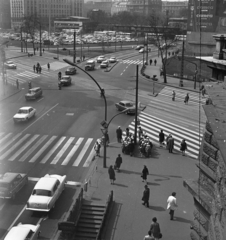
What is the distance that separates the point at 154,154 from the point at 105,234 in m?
8.60

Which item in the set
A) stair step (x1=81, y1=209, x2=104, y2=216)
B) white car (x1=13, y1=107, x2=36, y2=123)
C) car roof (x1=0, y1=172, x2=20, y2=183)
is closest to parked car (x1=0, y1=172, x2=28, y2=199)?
car roof (x1=0, y1=172, x2=20, y2=183)

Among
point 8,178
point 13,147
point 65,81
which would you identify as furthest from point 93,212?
point 65,81

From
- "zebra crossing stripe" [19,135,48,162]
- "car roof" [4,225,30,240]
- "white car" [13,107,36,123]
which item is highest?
"car roof" [4,225,30,240]

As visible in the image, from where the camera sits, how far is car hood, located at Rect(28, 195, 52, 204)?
13523 mm

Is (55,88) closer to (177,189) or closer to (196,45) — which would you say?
(177,189)

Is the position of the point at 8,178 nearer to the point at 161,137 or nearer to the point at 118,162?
the point at 118,162

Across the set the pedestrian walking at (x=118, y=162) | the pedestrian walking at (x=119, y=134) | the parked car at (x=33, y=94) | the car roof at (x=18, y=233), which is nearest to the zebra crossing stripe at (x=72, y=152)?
the pedestrian walking at (x=119, y=134)

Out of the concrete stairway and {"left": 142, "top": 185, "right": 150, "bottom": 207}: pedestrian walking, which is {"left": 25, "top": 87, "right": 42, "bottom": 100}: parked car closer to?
the concrete stairway

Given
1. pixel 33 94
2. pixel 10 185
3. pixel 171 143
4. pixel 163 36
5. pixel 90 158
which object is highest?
pixel 163 36

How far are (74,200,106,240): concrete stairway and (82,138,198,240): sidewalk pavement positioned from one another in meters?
0.34

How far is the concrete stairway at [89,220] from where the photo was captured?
12.4m

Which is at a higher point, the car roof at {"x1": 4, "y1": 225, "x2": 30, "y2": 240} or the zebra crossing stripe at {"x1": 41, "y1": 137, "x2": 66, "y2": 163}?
the car roof at {"x1": 4, "y1": 225, "x2": 30, "y2": 240}

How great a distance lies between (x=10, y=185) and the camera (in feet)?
48.1

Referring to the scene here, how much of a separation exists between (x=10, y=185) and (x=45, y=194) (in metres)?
1.53
